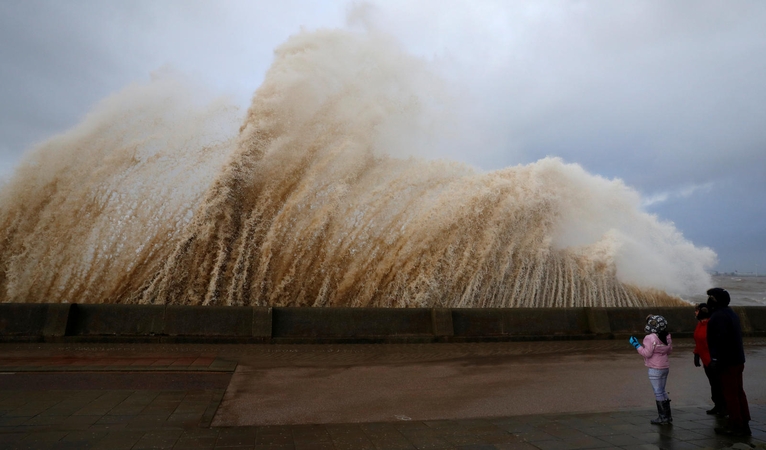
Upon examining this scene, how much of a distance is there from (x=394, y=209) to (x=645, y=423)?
8679mm

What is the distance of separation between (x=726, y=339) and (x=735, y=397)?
57 cm

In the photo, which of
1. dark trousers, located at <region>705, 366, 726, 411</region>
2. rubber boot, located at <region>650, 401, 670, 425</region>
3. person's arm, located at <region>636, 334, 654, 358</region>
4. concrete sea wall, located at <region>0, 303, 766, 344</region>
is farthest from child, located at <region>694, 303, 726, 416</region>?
concrete sea wall, located at <region>0, 303, 766, 344</region>

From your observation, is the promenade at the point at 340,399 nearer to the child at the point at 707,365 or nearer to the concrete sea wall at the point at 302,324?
the child at the point at 707,365

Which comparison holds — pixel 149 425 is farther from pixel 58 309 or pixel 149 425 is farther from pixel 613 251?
pixel 613 251

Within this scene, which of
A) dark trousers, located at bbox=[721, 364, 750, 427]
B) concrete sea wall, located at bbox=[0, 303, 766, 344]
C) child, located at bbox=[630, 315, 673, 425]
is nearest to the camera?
dark trousers, located at bbox=[721, 364, 750, 427]

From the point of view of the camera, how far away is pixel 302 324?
897 cm

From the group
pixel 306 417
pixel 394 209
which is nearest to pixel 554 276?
pixel 394 209

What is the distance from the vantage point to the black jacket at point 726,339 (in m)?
4.64

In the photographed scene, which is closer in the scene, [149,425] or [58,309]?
[149,425]

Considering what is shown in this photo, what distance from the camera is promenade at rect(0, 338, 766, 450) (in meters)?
3.97

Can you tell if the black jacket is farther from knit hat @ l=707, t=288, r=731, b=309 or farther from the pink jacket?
the pink jacket

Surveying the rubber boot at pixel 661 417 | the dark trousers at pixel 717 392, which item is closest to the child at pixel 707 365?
the dark trousers at pixel 717 392

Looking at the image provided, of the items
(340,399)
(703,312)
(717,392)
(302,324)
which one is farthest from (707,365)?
(302,324)

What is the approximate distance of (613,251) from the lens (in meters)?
13.8
